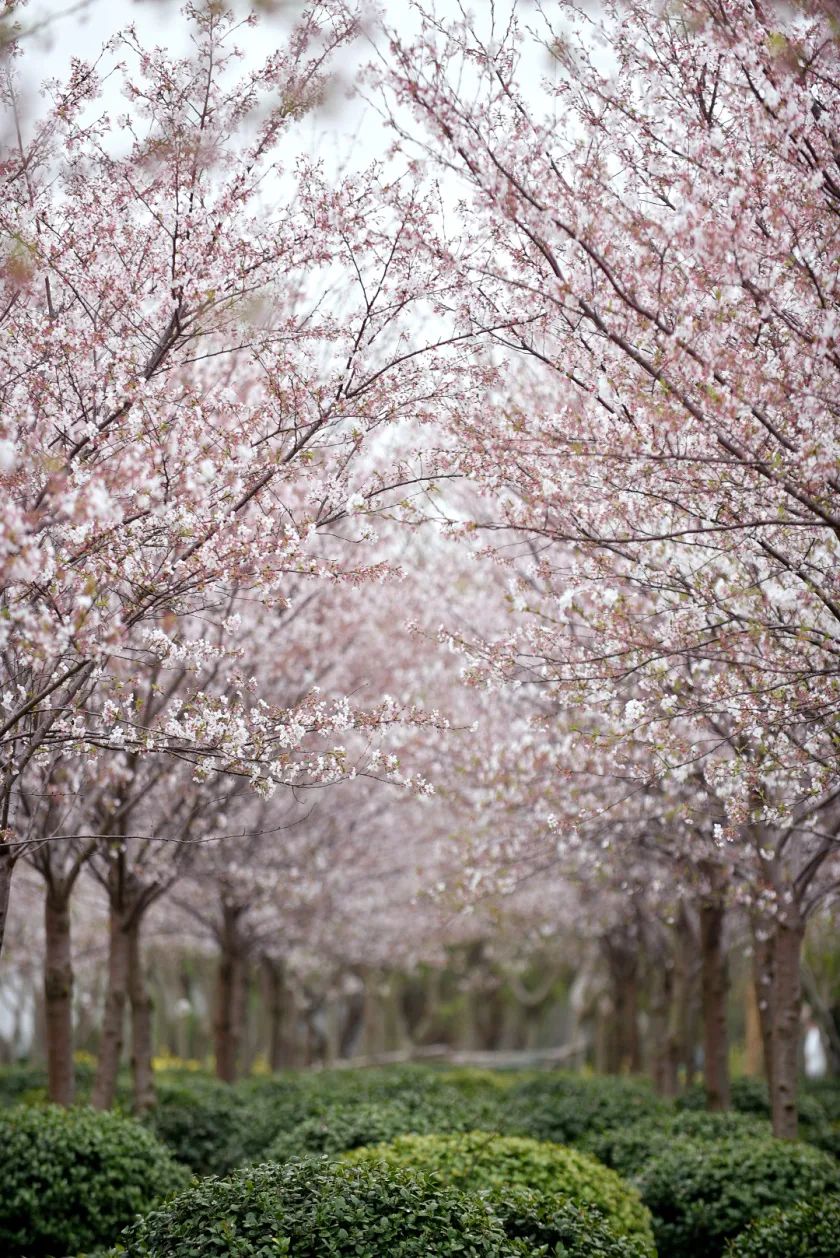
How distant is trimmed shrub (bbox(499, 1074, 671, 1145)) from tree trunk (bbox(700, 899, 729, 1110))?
1.99ft

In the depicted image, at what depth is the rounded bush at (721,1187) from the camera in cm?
805

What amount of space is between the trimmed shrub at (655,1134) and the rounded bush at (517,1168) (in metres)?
1.77

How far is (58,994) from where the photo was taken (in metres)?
11.0

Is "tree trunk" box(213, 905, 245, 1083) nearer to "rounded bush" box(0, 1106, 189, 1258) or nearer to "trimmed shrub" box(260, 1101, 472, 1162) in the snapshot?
"trimmed shrub" box(260, 1101, 472, 1162)

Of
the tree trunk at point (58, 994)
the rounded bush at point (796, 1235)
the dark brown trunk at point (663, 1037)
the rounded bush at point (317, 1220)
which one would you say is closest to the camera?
the rounded bush at point (317, 1220)

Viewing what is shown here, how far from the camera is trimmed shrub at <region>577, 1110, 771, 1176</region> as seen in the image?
999 centimetres

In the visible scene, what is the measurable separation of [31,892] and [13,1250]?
11.9m

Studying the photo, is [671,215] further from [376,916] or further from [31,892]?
[376,916]

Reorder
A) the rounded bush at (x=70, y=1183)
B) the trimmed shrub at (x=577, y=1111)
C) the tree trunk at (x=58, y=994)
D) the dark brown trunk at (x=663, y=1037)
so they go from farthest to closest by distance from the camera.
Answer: the dark brown trunk at (x=663, y=1037) < the trimmed shrub at (x=577, y=1111) < the tree trunk at (x=58, y=994) < the rounded bush at (x=70, y=1183)

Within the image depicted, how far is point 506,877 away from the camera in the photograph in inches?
427

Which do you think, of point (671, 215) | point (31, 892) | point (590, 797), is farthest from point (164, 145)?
point (31, 892)

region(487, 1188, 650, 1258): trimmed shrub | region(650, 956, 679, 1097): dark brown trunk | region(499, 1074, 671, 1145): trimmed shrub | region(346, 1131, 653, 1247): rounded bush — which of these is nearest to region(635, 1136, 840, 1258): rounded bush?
region(346, 1131, 653, 1247): rounded bush

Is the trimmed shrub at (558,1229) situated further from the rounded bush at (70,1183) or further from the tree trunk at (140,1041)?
the tree trunk at (140,1041)

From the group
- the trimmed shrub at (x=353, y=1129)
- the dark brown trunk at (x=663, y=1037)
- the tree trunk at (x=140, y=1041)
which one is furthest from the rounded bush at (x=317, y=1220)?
the dark brown trunk at (x=663, y=1037)
